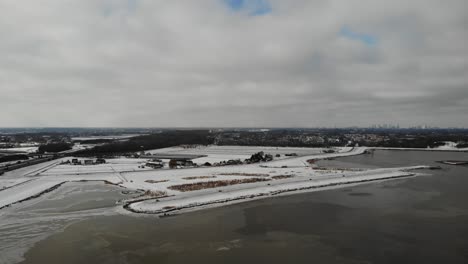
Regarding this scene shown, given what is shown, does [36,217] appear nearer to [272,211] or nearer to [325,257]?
[272,211]

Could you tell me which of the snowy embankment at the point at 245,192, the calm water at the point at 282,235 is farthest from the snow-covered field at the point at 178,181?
the calm water at the point at 282,235

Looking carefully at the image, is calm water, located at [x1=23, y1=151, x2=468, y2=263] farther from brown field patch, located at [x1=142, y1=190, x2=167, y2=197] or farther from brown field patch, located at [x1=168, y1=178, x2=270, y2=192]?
brown field patch, located at [x1=168, y1=178, x2=270, y2=192]

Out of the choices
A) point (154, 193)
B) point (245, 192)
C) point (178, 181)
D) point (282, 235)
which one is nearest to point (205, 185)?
point (178, 181)

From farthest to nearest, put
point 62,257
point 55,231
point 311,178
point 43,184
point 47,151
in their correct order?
point 47,151
point 311,178
point 43,184
point 55,231
point 62,257

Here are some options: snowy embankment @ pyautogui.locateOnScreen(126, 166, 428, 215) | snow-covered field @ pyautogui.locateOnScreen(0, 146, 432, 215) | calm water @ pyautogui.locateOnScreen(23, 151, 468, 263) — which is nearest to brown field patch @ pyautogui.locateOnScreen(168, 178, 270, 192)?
snow-covered field @ pyautogui.locateOnScreen(0, 146, 432, 215)

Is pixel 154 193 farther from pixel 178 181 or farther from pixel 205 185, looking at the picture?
pixel 178 181

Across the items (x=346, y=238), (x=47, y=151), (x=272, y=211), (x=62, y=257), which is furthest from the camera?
(x=47, y=151)

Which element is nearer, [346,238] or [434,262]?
[434,262]

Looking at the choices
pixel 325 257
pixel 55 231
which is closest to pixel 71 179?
pixel 55 231
